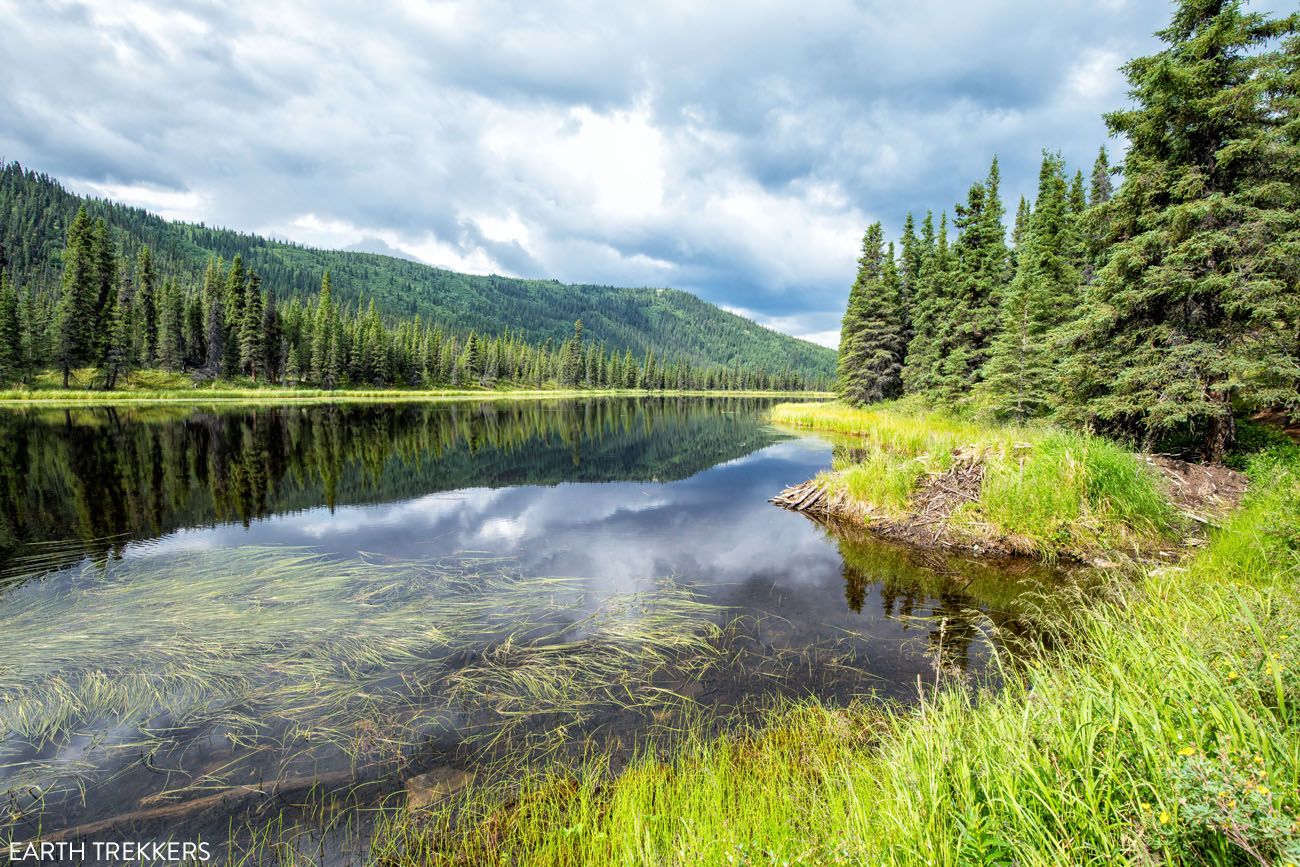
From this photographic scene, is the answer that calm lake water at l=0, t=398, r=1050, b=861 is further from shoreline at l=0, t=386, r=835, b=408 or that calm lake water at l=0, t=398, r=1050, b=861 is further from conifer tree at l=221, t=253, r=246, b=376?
conifer tree at l=221, t=253, r=246, b=376

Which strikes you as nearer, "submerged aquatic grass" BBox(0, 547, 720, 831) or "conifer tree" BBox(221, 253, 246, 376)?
"submerged aquatic grass" BBox(0, 547, 720, 831)

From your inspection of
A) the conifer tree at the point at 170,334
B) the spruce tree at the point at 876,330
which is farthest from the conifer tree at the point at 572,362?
the spruce tree at the point at 876,330

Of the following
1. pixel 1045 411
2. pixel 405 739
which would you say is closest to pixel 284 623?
pixel 405 739

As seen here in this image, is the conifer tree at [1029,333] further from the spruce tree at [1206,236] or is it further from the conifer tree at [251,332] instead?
the conifer tree at [251,332]

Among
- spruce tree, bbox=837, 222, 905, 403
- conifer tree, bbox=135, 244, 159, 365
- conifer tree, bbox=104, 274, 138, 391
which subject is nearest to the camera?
spruce tree, bbox=837, 222, 905, 403

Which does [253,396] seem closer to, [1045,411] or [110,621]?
[110,621]

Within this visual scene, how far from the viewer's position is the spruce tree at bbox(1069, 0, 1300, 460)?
12.4 metres

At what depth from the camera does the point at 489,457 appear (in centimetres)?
2650

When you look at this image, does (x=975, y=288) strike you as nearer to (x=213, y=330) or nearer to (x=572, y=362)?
(x=213, y=330)

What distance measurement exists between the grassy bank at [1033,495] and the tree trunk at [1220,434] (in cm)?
327

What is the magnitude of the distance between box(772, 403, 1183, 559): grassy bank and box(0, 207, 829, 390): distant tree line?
9198 centimetres

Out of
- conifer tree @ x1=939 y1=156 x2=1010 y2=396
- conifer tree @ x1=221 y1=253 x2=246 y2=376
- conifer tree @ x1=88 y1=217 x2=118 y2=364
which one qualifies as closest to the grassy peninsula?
conifer tree @ x1=939 y1=156 x2=1010 y2=396

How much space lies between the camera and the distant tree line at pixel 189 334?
64250 mm

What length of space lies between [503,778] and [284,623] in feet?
16.7
